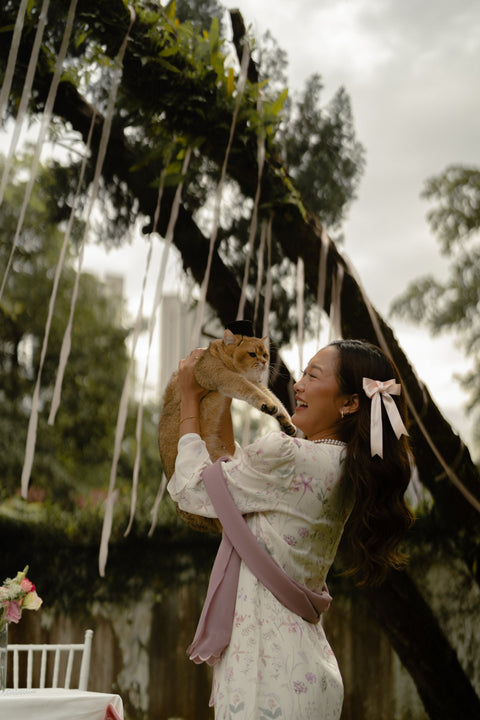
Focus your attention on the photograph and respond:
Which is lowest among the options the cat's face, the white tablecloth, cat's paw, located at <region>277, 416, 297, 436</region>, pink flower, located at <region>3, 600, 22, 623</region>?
the white tablecloth

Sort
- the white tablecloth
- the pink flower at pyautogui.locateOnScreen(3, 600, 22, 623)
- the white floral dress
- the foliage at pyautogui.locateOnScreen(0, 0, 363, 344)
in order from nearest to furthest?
the white floral dress
the white tablecloth
the pink flower at pyautogui.locateOnScreen(3, 600, 22, 623)
the foliage at pyautogui.locateOnScreen(0, 0, 363, 344)

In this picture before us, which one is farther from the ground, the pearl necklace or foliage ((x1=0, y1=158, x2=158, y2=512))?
foliage ((x1=0, y1=158, x2=158, y2=512))

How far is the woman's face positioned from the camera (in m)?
1.43

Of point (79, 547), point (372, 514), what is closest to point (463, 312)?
point (79, 547)

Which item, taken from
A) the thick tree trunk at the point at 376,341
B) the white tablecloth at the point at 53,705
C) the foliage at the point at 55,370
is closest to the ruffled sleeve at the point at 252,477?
the white tablecloth at the point at 53,705

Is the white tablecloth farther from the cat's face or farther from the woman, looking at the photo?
the cat's face

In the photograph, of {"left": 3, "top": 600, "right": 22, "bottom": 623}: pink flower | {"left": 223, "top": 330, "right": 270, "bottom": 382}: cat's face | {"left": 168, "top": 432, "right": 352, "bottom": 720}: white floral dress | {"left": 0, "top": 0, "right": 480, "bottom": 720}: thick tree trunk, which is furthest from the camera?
{"left": 0, "top": 0, "right": 480, "bottom": 720}: thick tree trunk

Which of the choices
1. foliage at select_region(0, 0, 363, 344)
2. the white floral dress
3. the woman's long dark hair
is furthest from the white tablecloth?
foliage at select_region(0, 0, 363, 344)

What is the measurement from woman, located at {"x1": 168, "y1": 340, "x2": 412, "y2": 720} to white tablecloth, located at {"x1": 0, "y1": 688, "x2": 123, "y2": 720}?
114cm

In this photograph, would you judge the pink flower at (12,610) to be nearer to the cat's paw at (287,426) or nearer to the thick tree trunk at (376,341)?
the cat's paw at (287,426)

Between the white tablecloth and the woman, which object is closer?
the woman

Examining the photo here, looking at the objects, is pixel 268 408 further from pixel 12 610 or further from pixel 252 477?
pixel 12 610

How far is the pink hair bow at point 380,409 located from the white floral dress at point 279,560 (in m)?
0.09

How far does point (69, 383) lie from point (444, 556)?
4.79 metres
